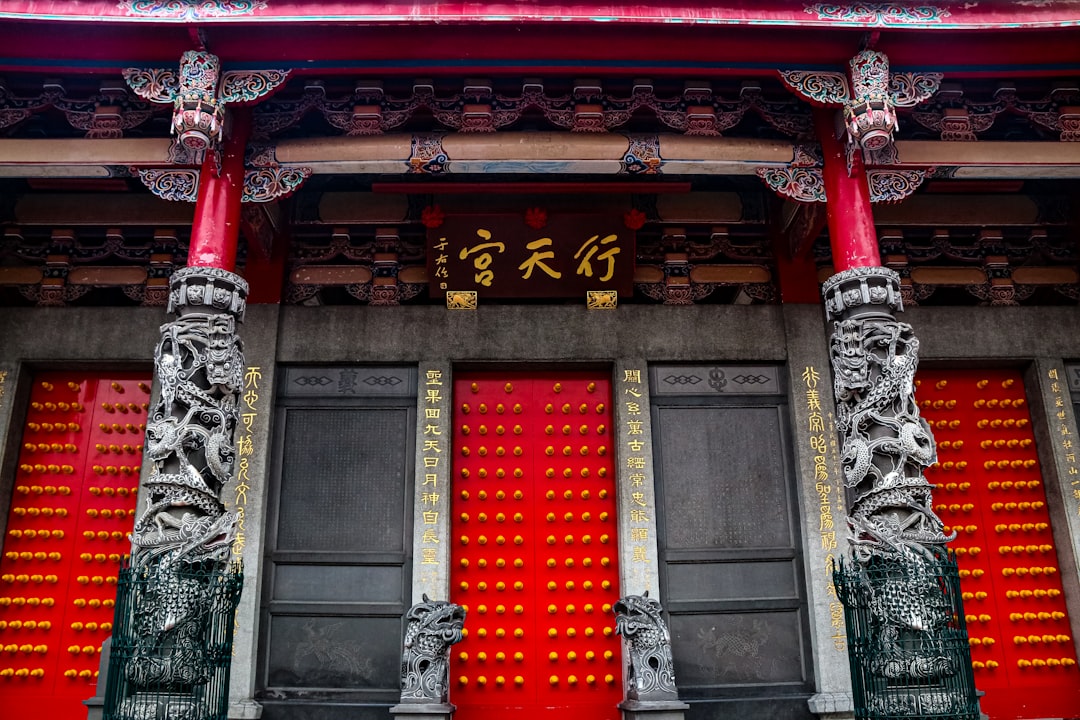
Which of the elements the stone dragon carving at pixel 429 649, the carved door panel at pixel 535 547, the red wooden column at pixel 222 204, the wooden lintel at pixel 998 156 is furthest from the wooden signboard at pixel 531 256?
the stone dragon carving at pixel 429 649

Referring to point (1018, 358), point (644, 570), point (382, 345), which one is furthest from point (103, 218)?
point (1018, 358)

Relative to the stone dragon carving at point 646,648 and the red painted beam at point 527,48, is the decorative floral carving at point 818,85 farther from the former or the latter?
the stone dragon carving at point 646,648

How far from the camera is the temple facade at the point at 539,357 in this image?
5715 mm

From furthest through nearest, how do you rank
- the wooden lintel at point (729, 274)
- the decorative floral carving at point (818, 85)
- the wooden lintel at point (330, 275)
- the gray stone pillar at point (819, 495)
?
the wooden lintel at point (729, 274) → the wooden lintel at point (330, 275) → the gray stone pillar at point (819, 495) → the decorative floral carving at point (818, 85)

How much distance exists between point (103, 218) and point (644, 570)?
251 inches

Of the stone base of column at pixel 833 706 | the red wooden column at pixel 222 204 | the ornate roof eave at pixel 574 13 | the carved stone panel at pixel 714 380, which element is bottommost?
the stone base of column at pixel 833 706

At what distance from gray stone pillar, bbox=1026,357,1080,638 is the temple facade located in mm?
42

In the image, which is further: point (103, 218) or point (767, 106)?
point (103, 218)

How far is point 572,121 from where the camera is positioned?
21.3 feet

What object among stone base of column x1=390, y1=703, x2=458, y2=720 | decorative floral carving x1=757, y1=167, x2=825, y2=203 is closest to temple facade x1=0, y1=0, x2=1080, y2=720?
decorative floral carving x1=757, y1=167, x2=825, y2=203

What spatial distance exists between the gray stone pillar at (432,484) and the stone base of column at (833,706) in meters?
3.39

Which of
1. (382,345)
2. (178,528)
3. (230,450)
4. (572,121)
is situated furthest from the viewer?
(382,345)

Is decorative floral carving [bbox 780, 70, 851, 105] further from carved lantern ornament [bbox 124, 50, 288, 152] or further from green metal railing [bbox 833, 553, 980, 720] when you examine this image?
carved lantern ornament [bbox 124, 50, 288, 152]

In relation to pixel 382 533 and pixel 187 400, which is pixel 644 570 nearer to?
pixel 382 533
